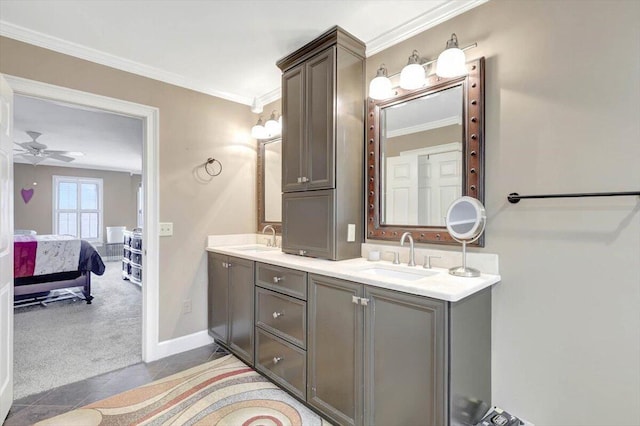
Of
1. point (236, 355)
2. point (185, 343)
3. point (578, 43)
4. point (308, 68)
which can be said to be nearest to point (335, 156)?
point (308, 68)

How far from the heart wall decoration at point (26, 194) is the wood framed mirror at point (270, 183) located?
6680 millimetres

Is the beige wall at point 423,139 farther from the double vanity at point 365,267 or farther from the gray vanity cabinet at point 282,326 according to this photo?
the gray vanity cabinet at point 282,326

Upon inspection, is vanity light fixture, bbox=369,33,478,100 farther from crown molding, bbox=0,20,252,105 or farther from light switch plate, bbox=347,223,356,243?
crown molding, bbox=0,20,252,105

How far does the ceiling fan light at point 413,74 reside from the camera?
185 centimetres

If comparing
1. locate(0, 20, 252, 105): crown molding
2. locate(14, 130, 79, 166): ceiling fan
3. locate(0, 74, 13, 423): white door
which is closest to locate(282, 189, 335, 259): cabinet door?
locate(0, 20, 252, 105): crown molding

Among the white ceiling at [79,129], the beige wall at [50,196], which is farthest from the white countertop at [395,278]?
the beige wall at [50,196]

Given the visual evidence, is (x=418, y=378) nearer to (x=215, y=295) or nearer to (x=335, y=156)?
(x=335, y=156)

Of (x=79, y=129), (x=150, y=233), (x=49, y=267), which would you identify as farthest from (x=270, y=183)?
(x=49, y=267)

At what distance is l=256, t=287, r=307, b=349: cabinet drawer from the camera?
1.93 meters

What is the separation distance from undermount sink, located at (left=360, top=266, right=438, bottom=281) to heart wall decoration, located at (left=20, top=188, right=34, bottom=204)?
27.3 feet

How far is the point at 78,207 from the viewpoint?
7.55 meters

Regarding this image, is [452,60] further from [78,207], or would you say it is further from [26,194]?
[78,207]

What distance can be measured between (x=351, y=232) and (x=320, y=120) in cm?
83

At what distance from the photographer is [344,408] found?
1676 millimetres
